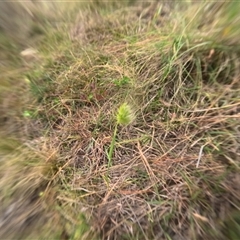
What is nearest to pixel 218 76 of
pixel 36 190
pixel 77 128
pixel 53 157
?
pixel 77 128

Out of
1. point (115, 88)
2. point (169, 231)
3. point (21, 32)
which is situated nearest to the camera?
point (169, 231)

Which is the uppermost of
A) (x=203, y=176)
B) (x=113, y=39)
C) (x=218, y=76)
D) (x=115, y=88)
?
(x=113, y=39)

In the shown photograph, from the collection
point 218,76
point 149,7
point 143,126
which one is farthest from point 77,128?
point 149,7

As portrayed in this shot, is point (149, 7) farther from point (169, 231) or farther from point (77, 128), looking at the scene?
point (169, 231)

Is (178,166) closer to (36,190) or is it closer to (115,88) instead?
(115,88)

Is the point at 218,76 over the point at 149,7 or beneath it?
beneath

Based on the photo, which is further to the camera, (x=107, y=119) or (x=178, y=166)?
(x=107, y=119)

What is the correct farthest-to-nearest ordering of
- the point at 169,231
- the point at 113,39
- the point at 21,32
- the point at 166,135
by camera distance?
the point at 21,32, the point at 113,39, the point at 166,135, the point at 169,231
